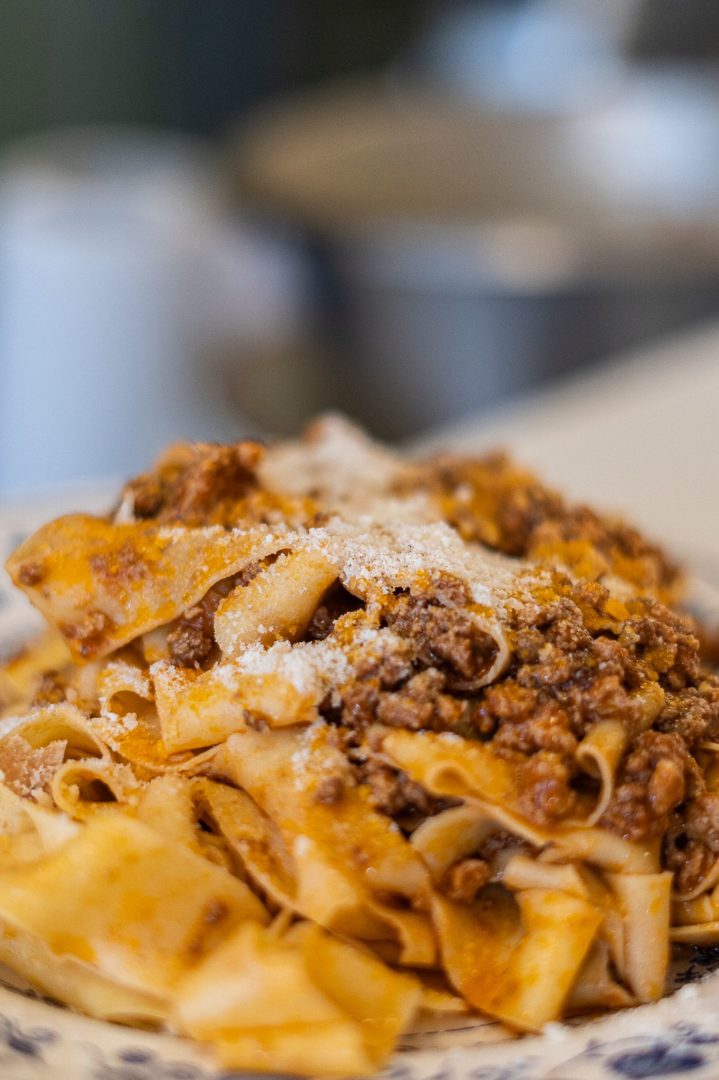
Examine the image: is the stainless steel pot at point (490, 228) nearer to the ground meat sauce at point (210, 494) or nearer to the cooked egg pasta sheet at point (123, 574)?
the ground meat sauce at point (210, 494)

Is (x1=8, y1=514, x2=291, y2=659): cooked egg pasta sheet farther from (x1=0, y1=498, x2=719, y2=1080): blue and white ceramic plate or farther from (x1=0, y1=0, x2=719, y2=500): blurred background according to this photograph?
(x1=0, y1=0, x2=719, y2=500): blurred background

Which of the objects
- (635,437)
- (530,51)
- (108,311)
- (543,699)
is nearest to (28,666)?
(543,699)

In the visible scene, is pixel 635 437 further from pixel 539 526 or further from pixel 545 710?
pixel 545 710

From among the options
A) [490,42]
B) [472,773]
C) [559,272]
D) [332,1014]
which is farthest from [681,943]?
[490,42]

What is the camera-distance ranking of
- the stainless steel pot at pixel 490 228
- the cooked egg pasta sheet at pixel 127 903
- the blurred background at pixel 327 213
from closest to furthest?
the cooked egg pasta sheet at pixel 127 903
the stainless steel pot at pixel 490 228
the blurred background at pixel 327 213

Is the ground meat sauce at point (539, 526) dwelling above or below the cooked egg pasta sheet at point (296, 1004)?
above

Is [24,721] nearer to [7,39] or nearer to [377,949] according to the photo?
[377,949]

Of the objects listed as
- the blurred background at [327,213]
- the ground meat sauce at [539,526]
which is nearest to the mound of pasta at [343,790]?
the ground meat sauce at [539,526]
